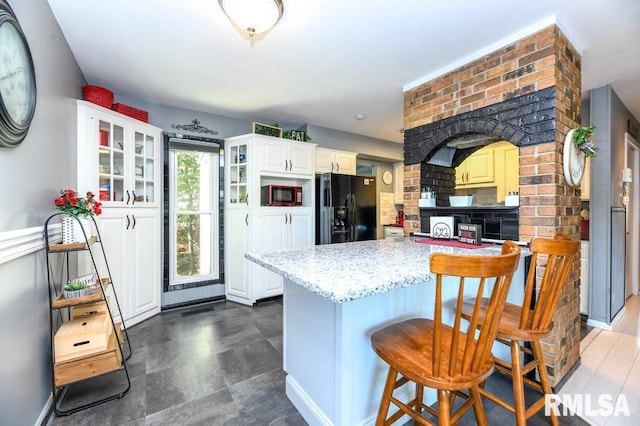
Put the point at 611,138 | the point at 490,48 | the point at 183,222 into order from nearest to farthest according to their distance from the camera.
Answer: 1. the point at 490,48
2. the point at 611,138
3. the point at 183,222

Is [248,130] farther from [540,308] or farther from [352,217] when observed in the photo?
[540,308]

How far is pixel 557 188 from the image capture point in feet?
5.81

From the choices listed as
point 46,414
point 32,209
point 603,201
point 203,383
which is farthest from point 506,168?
point 46,414

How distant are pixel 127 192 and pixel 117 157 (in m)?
0.36

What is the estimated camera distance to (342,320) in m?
1.25

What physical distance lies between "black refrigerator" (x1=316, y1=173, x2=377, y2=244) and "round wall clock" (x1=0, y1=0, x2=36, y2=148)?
2.91 metres

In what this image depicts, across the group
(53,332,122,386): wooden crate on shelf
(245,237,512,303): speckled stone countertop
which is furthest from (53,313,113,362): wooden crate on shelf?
(245,237,512,303): speckled stone countertop

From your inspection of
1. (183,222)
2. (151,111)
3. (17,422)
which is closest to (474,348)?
(17,422)

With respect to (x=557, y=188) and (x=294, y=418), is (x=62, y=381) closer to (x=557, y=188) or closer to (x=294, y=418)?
(x=294, y=418)

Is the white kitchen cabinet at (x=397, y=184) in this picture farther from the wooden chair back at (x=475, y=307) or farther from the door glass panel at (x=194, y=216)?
the wooden chair back at (x=475, y=307)

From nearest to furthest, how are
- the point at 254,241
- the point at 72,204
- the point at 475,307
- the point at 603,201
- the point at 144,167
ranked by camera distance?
the point at 475,307 < the point at 72,204 < the point at 603,201 < the point at 144,167 < the point at 254,241

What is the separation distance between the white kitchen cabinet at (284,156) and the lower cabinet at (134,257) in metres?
1.39

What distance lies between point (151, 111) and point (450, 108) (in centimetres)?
323

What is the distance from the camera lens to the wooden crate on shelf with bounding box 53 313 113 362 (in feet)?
5.18
